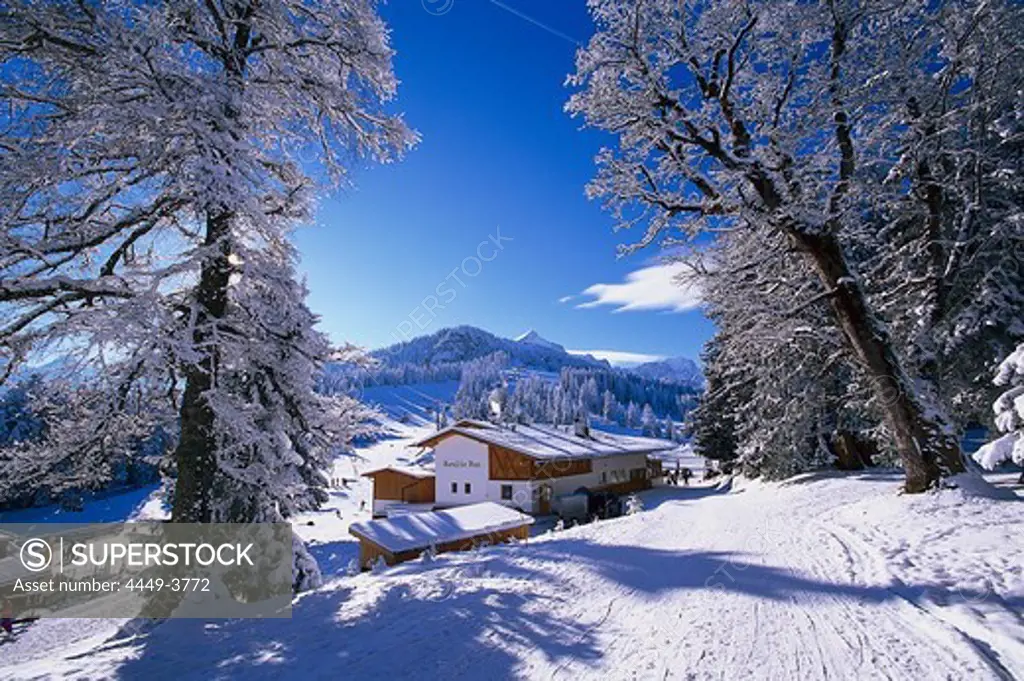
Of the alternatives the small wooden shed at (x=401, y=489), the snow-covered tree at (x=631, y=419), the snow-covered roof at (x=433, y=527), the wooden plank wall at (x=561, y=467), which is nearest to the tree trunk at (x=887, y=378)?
the snow-covered roof at (x=433, y=527)

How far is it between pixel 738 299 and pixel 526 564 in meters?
7.61

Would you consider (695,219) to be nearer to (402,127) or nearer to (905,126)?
(905,126)

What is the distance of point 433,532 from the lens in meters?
18.2

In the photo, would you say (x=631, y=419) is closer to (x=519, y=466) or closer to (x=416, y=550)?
(x=519, y=466)

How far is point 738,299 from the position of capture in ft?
38.2

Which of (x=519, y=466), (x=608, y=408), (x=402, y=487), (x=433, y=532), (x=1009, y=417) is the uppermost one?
(x=608, y=408)

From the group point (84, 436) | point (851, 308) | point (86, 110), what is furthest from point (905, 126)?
point (84, 436)

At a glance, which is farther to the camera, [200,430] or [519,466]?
[519,466]

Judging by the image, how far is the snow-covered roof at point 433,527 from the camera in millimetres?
17439

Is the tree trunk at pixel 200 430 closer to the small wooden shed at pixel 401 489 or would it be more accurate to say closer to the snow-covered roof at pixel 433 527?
the snow-covered roof at pixel 433 527

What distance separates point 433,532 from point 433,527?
683 millimetres

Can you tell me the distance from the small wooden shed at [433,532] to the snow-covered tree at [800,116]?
38.8 feet

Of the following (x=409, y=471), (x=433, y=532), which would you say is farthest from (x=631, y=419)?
(x=433, y=532)

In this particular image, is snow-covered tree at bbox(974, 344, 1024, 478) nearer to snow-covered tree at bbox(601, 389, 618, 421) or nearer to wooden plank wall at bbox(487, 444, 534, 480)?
wooden plank wall at bbox(487, 444, 534, 480)
